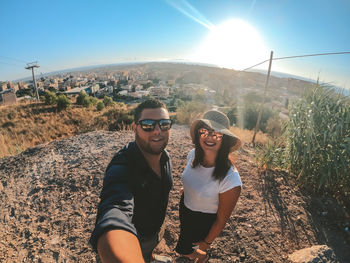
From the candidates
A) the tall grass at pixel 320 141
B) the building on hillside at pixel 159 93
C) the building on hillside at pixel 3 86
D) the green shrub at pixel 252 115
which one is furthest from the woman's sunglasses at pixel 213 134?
the building on hillside at pixel 3 86

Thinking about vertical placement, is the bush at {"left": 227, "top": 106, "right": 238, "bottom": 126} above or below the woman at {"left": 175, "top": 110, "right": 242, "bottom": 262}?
below

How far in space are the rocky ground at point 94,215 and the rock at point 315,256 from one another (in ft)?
0.07

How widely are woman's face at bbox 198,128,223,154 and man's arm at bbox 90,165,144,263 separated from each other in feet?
2.70

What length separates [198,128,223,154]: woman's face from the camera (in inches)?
61.4

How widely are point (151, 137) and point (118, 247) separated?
0.84 metres

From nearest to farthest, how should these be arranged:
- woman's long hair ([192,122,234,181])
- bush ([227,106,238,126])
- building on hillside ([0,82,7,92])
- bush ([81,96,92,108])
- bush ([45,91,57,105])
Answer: woman's long hair ([192,122,234,181]) → bush ([45,91,57,105]) → bush ([227,106,238,126]) → bush ([81,96,92,108]) → building on hillside ([0,82,7,92])

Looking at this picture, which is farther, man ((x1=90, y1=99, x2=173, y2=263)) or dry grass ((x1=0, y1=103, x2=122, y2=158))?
dry grass ((x1=0, y1=103, x2=122, y2=158))

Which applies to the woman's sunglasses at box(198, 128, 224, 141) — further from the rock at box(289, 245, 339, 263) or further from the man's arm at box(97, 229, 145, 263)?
the rock at box(289, 245, 339, 263)

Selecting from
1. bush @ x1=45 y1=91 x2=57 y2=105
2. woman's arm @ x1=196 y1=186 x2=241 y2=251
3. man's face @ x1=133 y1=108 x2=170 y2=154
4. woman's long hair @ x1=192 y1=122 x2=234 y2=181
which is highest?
man's face @ x1=133 y1=108 x2=170 y2=154

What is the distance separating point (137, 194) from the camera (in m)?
1.20

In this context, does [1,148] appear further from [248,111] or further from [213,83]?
[213,83]

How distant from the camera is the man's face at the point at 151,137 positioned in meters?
1.44

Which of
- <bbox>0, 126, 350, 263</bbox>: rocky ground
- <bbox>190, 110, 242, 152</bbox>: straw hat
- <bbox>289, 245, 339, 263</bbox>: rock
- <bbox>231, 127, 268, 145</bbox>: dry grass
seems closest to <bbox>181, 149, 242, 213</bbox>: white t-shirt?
<bbox>190, 110, 242, 152</bbox>: straw hat

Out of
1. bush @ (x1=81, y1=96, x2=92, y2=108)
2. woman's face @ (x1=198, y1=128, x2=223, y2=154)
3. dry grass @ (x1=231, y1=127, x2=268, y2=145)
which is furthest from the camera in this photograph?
bush @ (x1=81, y1=96, x2=92, y2=108)
